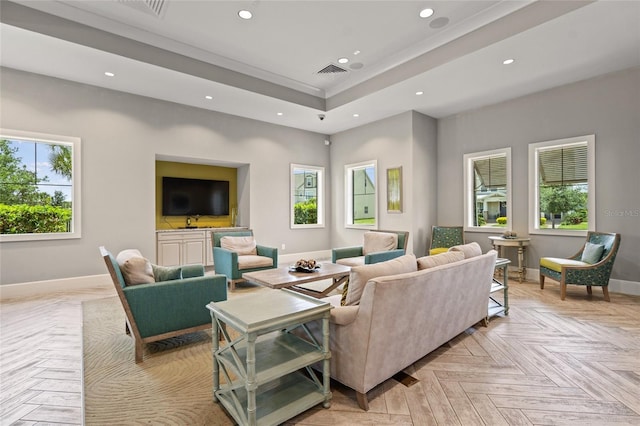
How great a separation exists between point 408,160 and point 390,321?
4919mm

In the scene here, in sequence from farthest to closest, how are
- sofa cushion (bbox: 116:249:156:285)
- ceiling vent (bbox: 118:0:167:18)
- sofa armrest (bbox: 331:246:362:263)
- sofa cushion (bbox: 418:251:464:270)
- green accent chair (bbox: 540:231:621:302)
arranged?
sofa armrest (bbox: 331:246:362:263)
green accent chair (bbox: 540:231:621:302)
ceiling vent (bbox: 118:0:167:18)
sofa cushion (bbox: 116:249:156:285)
sofa cushion (bbox: 418:251:464:270)

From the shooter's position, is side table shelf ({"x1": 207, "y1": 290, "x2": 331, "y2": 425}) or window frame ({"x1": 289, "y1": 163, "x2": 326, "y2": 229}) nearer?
side table shelf ({"x1": 207, "y1": 290, "x2": 331, "y2": 425})

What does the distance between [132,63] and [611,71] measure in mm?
6944

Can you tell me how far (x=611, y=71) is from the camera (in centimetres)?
464

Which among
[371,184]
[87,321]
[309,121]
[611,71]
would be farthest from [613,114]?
[87,321]

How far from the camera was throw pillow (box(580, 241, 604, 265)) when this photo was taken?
4.35 meters

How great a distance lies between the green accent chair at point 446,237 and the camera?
6086 millimetres

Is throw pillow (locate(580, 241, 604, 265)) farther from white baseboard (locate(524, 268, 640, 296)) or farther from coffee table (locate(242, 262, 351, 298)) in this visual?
coffee table (locate(242, 262, 351, 298))

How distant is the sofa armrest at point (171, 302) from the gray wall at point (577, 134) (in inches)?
213

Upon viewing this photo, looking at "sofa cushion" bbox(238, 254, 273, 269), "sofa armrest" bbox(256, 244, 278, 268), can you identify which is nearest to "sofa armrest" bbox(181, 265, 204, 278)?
"sofa cushion" bbox(238, 254, 273, 269)

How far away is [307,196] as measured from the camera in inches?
318

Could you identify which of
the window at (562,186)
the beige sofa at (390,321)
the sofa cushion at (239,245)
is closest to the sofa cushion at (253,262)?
the sofa cushion at (239,245)

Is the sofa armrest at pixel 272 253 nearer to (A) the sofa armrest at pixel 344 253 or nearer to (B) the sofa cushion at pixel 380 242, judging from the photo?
(A) the sofa armrest at pixel 344 253

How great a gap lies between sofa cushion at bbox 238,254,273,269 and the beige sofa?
8.99ft
